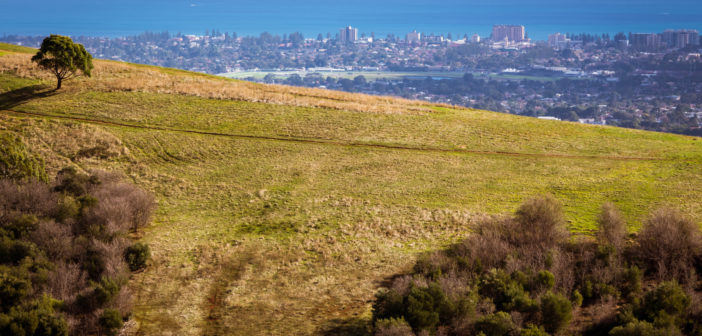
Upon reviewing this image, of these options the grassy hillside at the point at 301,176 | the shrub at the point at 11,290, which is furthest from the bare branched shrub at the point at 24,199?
the shrub at the point at 11,290

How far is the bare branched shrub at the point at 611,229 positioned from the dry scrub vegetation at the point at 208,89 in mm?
25872

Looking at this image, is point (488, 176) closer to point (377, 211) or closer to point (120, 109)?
point (377, 211)

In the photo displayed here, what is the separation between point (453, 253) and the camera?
883 inches

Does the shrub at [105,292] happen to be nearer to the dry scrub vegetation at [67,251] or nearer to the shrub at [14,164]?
the dry scrub vegetation at [67,251]

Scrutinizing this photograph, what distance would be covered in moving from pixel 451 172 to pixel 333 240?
11803 mm

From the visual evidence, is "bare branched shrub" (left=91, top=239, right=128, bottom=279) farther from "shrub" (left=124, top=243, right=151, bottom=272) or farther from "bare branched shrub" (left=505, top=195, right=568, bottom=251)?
"bare branched shrub" (left=505, top=195, right=568, bottom=251)

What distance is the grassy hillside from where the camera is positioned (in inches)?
819

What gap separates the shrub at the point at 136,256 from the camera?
22078mm

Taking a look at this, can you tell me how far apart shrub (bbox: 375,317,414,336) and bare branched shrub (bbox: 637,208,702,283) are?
10697 millimetres

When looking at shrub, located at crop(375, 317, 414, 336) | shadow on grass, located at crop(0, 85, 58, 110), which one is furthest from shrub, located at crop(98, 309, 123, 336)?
shadow on grass, located at crop(0, 85, 58, 110)

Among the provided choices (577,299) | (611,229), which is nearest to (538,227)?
(611,229)

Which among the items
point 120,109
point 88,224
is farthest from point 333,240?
point 120,109

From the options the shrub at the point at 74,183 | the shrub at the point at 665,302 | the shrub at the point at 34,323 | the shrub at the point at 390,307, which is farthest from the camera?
the shrub at the point at 74,183

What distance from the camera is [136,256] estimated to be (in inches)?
879
